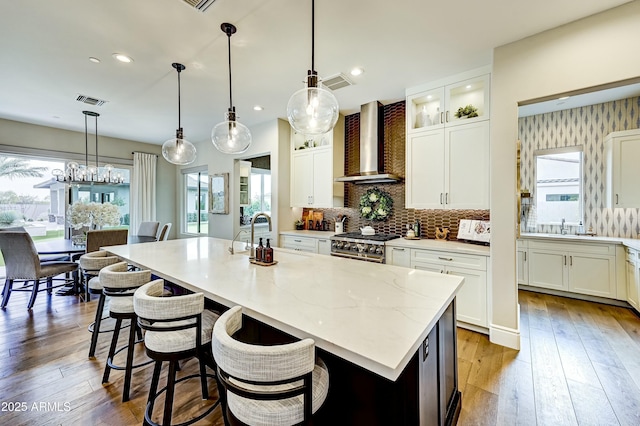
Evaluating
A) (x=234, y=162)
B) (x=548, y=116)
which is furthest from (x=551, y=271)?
(x=234, y=162)

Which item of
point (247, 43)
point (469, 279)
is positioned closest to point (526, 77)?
point (469, 279)

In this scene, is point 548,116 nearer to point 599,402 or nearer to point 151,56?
point 599,402

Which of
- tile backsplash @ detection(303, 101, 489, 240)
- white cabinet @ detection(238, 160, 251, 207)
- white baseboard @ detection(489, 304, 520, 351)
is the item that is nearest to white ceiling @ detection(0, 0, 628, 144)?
tile backsplash @ detection(303, 101, 489, 240)

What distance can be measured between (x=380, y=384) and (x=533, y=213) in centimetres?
476

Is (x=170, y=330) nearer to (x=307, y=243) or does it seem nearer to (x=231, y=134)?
(x=231, y=134)

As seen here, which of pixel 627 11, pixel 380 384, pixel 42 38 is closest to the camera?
pixel 380 384

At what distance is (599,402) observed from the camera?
183 cm

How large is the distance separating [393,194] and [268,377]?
3.52 m

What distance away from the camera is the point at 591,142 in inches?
156

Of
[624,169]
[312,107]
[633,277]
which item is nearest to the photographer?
[312,107]

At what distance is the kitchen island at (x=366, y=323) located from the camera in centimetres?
93

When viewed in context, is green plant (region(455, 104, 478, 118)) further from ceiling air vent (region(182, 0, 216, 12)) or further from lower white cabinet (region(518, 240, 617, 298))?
ceiling air vent (region(182, 0, 216, 12))

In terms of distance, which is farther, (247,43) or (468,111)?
(468,111)

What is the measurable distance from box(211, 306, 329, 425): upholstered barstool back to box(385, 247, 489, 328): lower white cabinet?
2.39m
